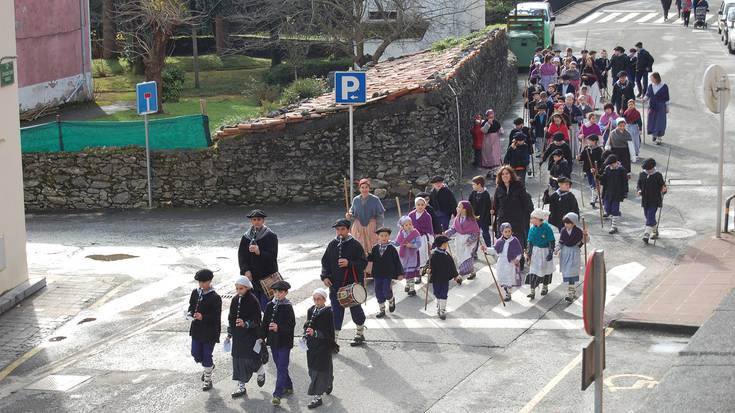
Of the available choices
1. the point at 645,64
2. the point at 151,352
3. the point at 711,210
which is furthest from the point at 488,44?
the point at 151,352

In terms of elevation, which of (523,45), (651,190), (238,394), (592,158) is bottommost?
(238,394)

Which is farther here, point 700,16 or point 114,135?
point 700,16

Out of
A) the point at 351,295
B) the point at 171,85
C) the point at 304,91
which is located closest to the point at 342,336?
the point at 351,295

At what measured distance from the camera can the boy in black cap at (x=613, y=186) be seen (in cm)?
2114

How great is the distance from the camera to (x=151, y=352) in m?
16.2

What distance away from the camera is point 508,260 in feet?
57.0

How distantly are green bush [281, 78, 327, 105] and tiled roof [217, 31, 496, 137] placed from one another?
1469mm

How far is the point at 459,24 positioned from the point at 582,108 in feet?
60.4

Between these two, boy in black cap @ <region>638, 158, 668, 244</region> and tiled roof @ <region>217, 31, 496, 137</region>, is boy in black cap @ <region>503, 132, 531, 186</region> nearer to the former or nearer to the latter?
tiled roof @ <region>217, 31, 496, 137</region>

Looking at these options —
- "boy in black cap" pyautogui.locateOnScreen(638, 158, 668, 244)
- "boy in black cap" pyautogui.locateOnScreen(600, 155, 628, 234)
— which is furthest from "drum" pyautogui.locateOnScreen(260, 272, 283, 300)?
"boy in black cap" pyautogui.locateOnScreen(600, 155, 628, 234)

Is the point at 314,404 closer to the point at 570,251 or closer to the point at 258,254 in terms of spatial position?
the point at 258,254

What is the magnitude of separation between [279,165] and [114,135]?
3625 millimetres

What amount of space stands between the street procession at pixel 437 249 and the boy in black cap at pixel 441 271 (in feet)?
0.04

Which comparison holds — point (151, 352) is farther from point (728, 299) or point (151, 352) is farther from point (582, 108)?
point (582, 108)
